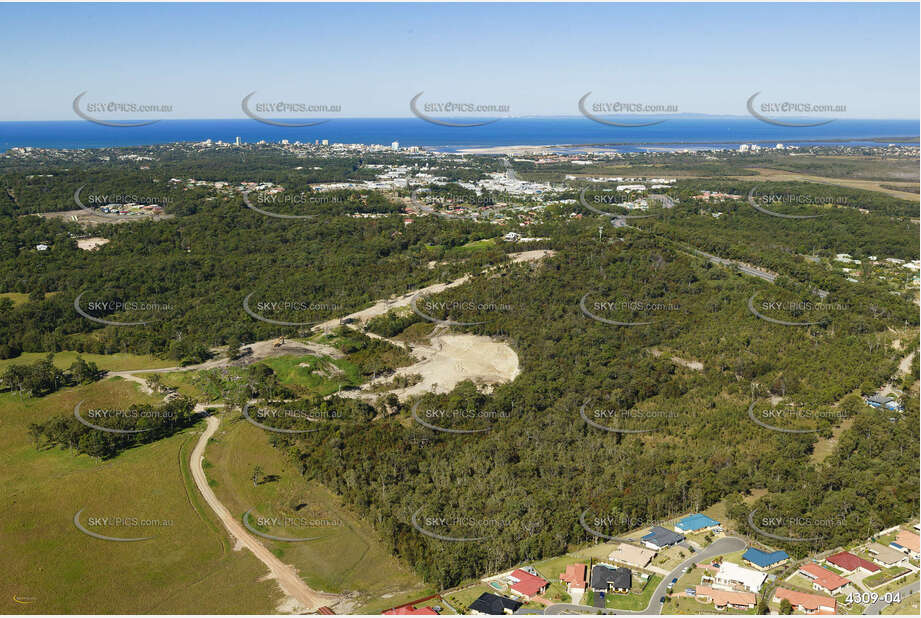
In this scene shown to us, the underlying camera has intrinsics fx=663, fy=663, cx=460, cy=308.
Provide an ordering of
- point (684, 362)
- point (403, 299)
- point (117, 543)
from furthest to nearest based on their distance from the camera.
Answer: point (403, 299) → point (684, 362) → point (117, 543)

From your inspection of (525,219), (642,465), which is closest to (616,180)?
(525,219)

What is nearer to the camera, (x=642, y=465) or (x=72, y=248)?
(x=642, y=465)

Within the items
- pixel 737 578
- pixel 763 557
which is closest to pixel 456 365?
pixel 763 557

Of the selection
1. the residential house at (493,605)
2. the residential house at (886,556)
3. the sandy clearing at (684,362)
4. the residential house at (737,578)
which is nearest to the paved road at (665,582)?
the residential house at (493,605)

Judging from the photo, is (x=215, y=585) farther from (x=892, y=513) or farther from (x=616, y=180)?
(x=616, y=180)

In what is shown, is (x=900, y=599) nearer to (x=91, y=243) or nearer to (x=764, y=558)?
(x=764, y=558)

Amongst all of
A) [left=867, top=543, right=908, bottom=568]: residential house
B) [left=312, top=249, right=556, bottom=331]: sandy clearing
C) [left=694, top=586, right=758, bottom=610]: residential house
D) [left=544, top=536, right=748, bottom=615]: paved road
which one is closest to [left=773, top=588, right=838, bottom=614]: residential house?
[left=694, top=586, right=758, bottom=610]: residential house
